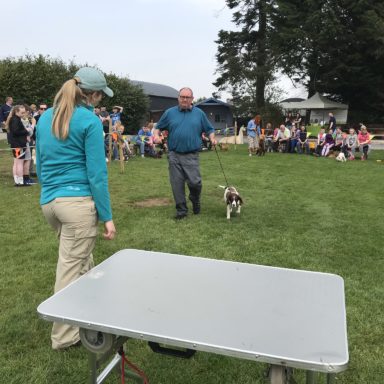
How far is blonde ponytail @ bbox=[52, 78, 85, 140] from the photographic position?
2.67m

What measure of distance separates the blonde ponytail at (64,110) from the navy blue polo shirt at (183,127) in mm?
3950

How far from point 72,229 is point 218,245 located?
3.08 metres

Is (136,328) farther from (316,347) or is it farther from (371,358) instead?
(371,358)

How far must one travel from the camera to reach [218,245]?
5.67m

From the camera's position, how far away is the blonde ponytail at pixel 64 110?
2.67 m

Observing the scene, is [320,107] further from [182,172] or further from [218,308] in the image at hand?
[218,308]

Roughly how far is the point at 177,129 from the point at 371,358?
4.44m

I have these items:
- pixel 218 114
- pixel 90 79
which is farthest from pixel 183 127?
pixel 218 114

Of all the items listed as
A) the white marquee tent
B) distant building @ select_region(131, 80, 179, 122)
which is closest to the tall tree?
the white marquee tent

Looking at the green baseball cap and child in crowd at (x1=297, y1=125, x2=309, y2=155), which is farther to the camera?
child in crowd at (x1=297, y1=125, x2=309, y2=155)

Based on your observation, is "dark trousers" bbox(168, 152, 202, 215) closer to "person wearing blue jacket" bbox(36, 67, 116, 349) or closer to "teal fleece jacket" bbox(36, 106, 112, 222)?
"person wearing blue jacket" bbox(36, 67, 116, 349)

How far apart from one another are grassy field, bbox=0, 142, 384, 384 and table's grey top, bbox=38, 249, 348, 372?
1.00m

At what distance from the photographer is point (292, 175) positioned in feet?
40.0

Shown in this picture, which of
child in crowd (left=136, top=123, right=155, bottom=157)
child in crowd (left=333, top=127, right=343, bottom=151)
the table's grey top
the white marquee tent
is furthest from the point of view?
the white marquee tent
